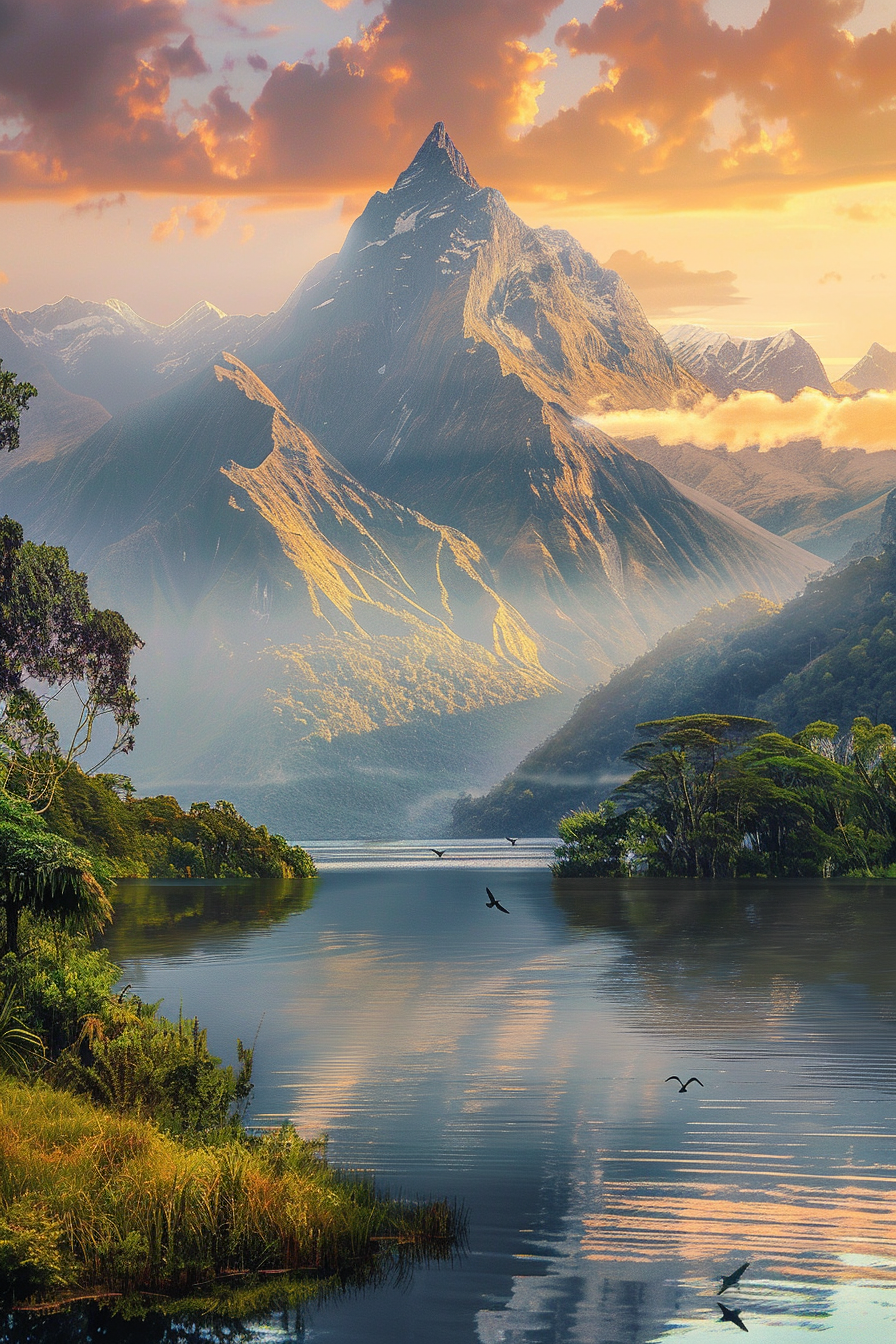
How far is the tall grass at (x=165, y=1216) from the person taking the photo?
14742 mm

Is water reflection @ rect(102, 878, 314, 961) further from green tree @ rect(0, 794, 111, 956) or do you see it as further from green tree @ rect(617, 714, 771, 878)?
green tree @ rect(617, 714, 771, 878)

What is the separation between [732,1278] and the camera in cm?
1580

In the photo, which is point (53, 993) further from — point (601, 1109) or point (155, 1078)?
point (601, 1109)

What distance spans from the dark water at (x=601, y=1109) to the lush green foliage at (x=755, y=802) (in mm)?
59284

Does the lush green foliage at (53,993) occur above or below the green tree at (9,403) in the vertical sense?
below

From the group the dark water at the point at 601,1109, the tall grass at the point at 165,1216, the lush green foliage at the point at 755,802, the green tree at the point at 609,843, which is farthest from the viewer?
the green tree at the point at 609,843

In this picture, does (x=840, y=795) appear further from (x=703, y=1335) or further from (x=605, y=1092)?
(x=703, y=1335)

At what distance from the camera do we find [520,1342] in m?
14.0

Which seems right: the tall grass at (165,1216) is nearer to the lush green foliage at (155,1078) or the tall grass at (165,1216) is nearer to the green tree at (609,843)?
the lush green foliage at (155,1078)

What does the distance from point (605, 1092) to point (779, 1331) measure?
14.8m

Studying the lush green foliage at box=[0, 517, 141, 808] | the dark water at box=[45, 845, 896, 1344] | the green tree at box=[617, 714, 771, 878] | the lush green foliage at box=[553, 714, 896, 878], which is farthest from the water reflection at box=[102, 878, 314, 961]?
the lush green foliage at box=[553, 714, 896, 878]

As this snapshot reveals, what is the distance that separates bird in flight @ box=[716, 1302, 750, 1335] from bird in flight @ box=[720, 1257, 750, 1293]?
528 mm

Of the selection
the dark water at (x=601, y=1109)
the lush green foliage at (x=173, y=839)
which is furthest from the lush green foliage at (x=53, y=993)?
→ the lush green foliage at (x=173, y=839)

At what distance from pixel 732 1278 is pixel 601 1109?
37.1 feet
